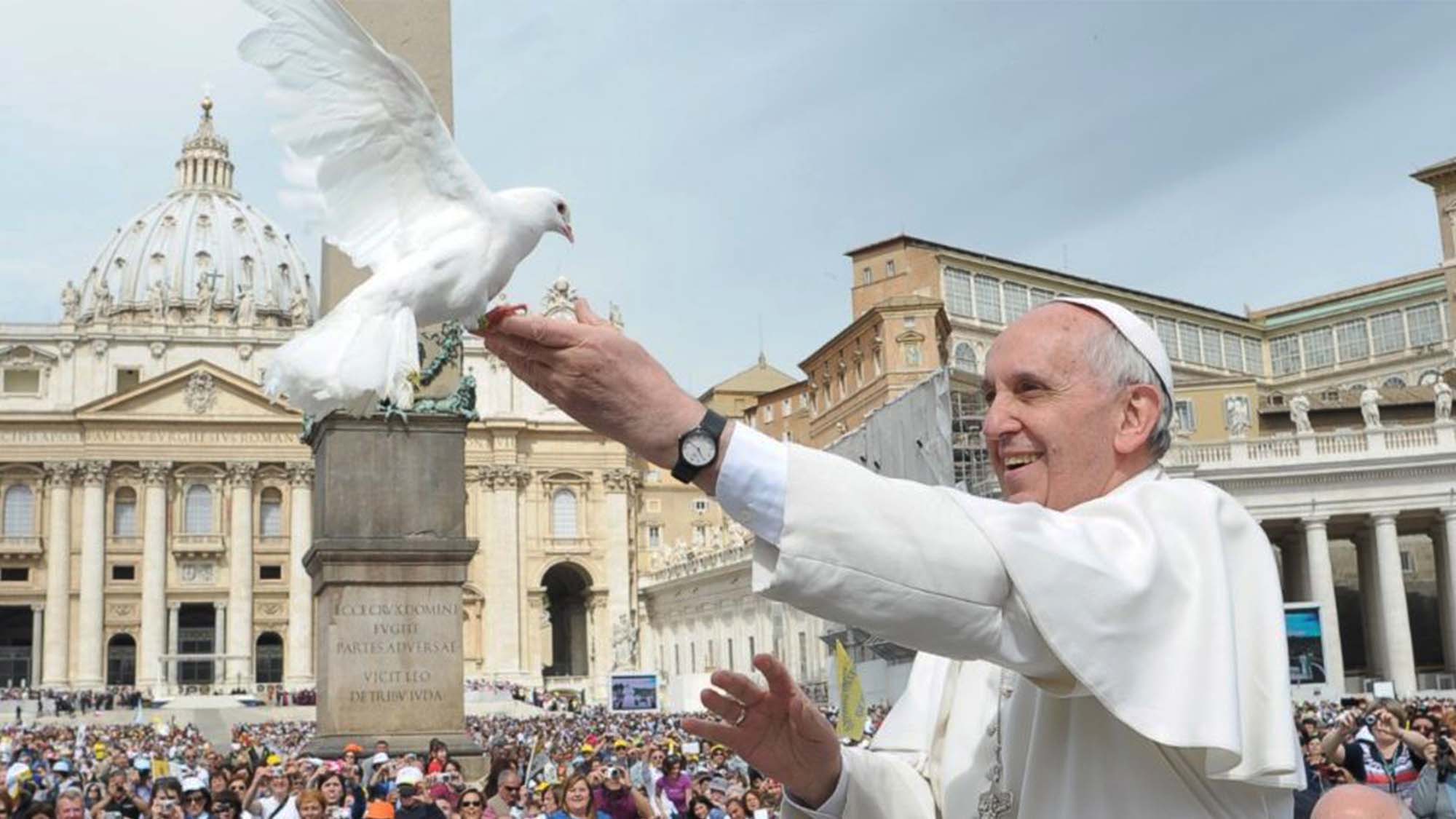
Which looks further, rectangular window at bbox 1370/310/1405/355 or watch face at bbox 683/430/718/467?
rectangular window at bbox 1370/310/1405/355

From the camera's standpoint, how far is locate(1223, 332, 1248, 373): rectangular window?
74.2 meters

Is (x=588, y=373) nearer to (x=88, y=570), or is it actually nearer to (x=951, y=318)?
(x=951, y=318)

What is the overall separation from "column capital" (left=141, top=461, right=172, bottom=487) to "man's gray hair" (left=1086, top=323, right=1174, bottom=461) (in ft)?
279

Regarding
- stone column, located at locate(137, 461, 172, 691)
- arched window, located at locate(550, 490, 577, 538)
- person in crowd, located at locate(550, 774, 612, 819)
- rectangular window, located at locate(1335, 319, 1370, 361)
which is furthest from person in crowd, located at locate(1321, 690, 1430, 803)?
arched window, located at locate(550, 490, 577, 538)

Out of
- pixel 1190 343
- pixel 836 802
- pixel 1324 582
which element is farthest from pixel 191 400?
pixel 836 802

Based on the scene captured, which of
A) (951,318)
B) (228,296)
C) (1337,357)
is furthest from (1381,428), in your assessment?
(228,296)

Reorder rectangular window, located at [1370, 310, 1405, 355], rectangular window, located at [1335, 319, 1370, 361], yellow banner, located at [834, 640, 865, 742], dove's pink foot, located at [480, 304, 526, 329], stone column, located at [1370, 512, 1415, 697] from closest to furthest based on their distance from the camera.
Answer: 1. dove's pink foot, located at [480, 304, 526, 329]
2. yellow banner, located at [834, 640, 865, 742]
3. stone column, located at [1370, 512, 1415, 697]
4. rectangular window, located at [1370, 310, 1405, 355]
5. rectangular window, located at [1335, 319, 1370, 361]

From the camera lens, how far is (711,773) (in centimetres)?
1428

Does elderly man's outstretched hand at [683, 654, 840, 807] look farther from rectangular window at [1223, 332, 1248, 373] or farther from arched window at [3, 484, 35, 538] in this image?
arched window at [3, 484, 35, 538]

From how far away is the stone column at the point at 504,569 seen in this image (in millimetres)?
82688

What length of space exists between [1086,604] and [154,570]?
85.6 meters

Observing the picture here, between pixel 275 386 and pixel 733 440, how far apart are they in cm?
179

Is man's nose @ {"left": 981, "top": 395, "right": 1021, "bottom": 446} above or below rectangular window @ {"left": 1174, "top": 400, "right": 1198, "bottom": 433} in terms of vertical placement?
below

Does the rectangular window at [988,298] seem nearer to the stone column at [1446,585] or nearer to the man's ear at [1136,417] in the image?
the stone column at [1446,585]
